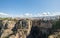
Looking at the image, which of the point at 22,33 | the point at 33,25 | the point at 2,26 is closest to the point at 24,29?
the point at 22,33

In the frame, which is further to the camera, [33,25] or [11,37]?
[33,25]

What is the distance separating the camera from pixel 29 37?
83.0 feet

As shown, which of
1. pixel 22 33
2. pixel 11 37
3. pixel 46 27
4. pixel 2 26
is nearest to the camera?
pixel 11 37

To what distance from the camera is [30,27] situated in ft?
88.0

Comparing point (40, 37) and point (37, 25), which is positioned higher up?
point (37, 25)

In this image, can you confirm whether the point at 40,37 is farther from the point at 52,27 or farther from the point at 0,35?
the point at 0,35

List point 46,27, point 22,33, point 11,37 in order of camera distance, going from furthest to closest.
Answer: point 46,27, point 22,33, point 11,37

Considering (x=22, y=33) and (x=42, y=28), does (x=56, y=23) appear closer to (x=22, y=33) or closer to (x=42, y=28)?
(x=42, y=28)

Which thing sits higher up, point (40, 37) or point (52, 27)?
point (52, 27)

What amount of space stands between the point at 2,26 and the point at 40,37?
7165 millimetres

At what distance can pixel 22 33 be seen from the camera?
80.6 ft

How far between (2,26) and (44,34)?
25.7ft

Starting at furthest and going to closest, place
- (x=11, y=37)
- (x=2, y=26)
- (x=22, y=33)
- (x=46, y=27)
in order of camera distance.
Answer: (x=2, y=26), (x=46, y=27), (x=22, y=33), (x=11, y=37)

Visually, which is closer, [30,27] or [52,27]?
[52,27]
